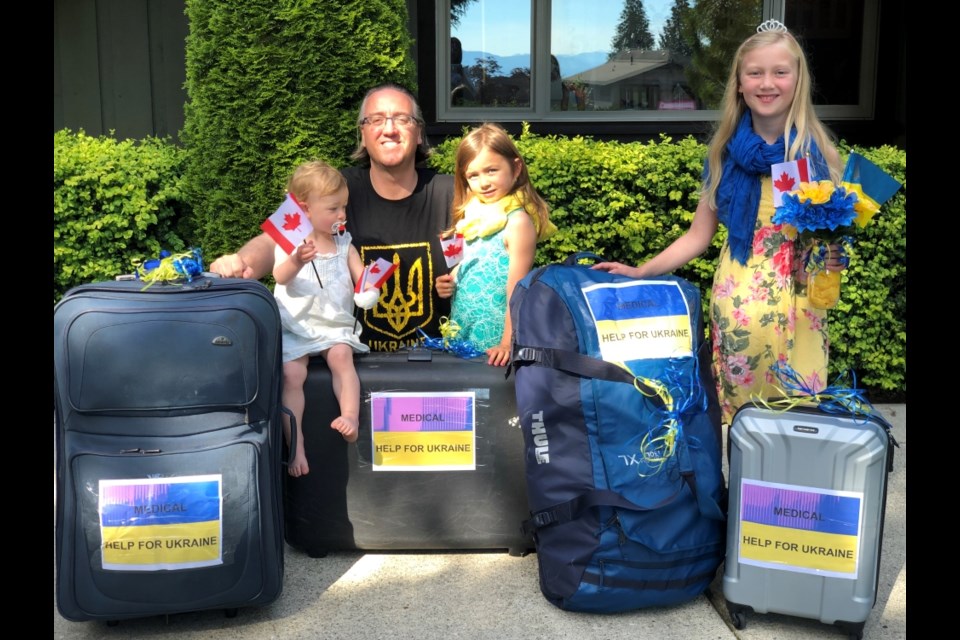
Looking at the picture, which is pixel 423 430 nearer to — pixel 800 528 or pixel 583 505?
pixel 583 505

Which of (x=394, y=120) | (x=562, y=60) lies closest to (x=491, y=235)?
(x=394, y=120)

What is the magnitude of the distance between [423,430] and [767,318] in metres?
1.20

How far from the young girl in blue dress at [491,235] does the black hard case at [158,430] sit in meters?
0.91

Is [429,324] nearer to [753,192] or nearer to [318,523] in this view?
[318,523]

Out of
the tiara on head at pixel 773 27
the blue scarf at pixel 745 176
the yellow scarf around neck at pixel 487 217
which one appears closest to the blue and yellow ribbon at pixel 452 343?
the yellow scarf around neck at pixel 487 217

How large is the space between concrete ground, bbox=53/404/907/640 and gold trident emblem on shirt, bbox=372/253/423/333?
99 cm

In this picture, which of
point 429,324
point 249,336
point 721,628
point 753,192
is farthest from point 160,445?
point 753,192

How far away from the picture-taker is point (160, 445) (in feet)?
8.54

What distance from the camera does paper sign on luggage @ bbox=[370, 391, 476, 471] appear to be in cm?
301

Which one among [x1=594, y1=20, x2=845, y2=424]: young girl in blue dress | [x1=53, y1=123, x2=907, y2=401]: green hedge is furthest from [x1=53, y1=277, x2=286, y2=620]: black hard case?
[x1=53, y1=123, x2=907, y2=401]: green hedge

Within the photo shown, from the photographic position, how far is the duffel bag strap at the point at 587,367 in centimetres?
273

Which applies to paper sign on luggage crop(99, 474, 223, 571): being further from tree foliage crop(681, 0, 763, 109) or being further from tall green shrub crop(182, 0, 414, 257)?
tree foliage crop(681, 0, 763, 109)

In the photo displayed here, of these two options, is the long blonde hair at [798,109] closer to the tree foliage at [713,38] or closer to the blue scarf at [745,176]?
the blue scarf at [745,176]
